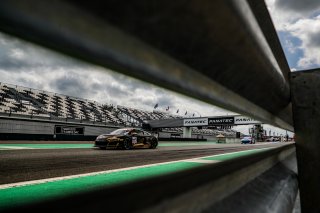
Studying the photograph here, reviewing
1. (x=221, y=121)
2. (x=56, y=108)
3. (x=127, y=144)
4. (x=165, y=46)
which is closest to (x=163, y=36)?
(x=165, y=46)

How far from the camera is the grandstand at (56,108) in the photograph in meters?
34.5

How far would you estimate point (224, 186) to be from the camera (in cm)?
106

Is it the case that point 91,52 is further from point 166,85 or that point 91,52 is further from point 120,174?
point 120,174

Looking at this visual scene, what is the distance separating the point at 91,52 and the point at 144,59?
155 millimetres

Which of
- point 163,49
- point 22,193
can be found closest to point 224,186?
point 163,49

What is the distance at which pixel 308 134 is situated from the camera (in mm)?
1672

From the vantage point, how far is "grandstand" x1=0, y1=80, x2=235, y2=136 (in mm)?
34469

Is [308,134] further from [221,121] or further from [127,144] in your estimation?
[221,121]

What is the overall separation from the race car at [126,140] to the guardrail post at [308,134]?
1153cm

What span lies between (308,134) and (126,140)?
12.2 metres

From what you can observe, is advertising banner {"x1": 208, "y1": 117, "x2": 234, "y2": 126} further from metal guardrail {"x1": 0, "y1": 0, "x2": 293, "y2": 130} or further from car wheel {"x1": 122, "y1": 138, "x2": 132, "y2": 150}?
metal guardrail {"x1": 0, "y1": 0, "x2": 293, "y2": 130}

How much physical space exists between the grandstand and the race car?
22.5 m

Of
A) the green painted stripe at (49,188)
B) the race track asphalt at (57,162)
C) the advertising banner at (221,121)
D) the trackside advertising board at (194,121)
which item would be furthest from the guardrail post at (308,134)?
the trackside advertising board at (194,121)

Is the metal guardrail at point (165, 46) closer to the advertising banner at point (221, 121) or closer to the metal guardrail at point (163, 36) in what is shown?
the metal guardrail at point (163, 36)
